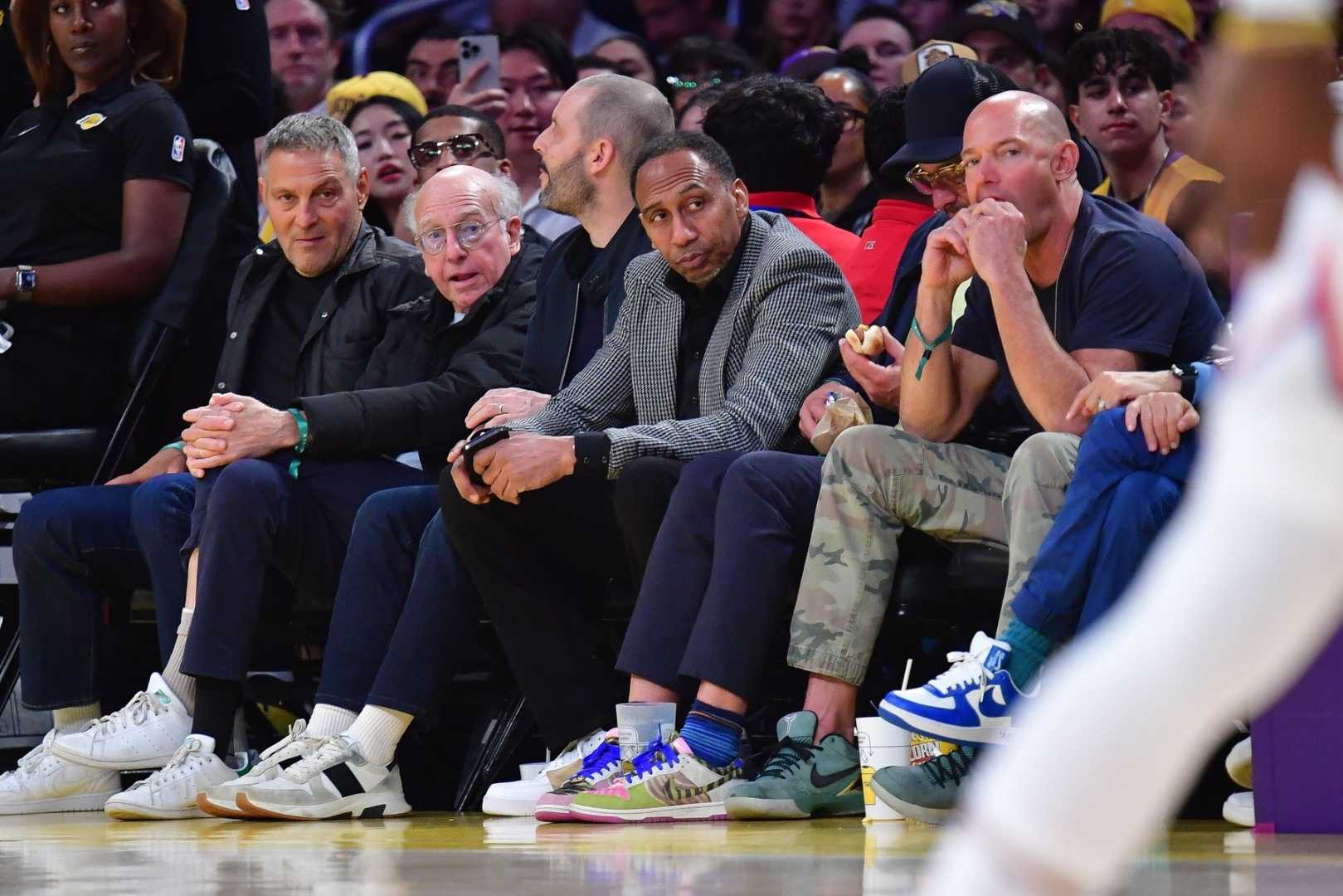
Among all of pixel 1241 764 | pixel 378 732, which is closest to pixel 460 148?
pixel 378 732

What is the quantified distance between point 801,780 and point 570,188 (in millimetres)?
1826

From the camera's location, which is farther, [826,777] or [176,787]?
[176,787]

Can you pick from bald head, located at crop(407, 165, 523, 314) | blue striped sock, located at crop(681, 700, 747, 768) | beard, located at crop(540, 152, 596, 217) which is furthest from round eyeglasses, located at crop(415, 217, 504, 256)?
blue striped sock, located at crop(681, 700, 747, 768)

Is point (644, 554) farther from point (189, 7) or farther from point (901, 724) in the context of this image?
point (189, 7)

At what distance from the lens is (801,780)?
349 cm

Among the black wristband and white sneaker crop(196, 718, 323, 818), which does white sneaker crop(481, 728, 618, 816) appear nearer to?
white sneaker crop(196, 718, 323, 818)

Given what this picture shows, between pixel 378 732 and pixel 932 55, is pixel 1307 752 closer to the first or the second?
pixel 378 732

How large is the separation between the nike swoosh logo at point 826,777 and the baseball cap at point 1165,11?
10.6 feet

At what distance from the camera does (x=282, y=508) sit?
4391 millimetres

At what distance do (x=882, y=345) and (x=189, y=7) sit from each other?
9.09 ft

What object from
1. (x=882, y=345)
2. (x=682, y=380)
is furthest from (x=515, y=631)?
(x=882, y=345)

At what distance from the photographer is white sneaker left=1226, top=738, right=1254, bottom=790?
329 cm

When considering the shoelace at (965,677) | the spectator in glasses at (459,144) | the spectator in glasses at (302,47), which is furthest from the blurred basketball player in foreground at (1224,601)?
the spectator in glasses at (302,47)

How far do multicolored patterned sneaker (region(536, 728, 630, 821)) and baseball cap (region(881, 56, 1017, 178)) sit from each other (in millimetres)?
1459
